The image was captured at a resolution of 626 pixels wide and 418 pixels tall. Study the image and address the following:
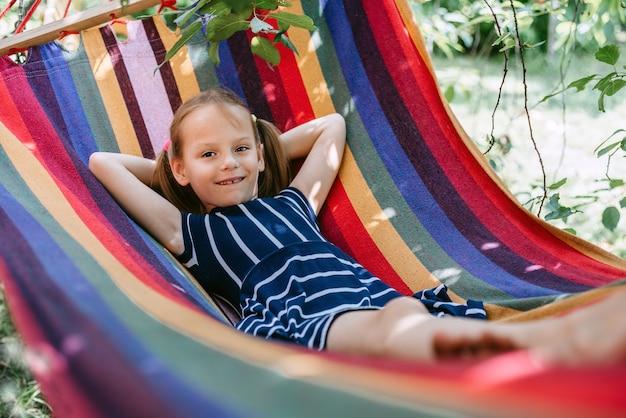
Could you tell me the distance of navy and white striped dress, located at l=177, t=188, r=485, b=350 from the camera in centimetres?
148

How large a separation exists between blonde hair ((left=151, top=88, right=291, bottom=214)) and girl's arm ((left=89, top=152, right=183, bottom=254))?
8 centimetres

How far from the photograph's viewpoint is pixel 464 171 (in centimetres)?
190

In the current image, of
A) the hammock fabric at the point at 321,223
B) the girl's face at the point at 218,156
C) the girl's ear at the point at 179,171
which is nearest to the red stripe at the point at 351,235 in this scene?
the hammock fabric at the point at 321,223

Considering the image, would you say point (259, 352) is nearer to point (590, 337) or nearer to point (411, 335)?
point (411, 335)

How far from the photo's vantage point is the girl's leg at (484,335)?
88 cm

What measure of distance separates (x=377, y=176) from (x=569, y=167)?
2121 mm

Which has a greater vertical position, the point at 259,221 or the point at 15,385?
the point at 259,221

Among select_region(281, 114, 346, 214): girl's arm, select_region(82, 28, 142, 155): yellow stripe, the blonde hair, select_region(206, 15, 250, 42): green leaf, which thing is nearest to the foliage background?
select_region(281, 114, 346, 214): girl's arm

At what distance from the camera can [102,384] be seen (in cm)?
86

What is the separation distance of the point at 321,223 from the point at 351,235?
4.0 inches

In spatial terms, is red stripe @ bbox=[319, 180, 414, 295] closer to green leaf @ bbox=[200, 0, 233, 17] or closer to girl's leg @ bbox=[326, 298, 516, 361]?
girl's leg @ bbox=[326, 298, 516, 361]

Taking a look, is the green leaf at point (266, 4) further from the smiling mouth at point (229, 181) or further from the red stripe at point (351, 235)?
the red stripe at point (351, 235)

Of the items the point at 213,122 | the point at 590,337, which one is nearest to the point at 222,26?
the point at 213,122

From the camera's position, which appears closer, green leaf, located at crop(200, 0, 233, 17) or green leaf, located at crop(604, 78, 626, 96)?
green leaf, located at crop(200, 0, 233, 17)
